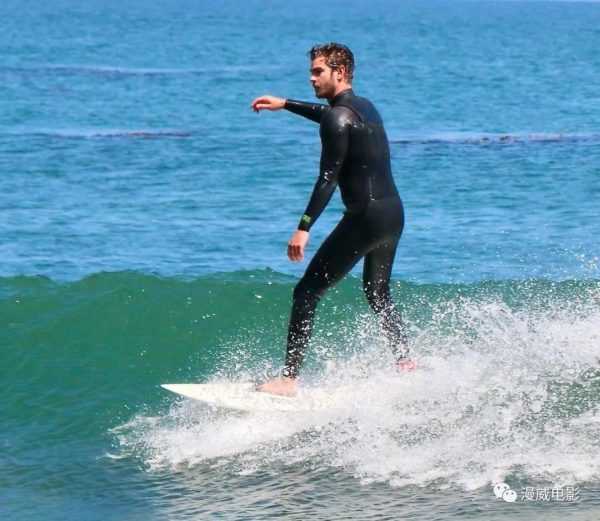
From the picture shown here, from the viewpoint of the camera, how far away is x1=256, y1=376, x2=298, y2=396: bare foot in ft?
24.4

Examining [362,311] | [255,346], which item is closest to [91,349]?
[255,346]

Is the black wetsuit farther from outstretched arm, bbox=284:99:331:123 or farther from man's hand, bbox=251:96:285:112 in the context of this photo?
man's hand, bbox=251:96:285:112

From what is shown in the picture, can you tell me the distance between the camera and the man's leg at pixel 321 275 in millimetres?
7359

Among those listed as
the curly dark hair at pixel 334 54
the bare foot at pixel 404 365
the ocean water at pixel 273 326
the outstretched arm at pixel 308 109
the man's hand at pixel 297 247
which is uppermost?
the curly dark hair at pixel 334 54

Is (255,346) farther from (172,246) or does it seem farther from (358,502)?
(172,246)

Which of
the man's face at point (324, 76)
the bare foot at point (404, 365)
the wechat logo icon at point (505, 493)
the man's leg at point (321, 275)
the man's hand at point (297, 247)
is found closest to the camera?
the wechat logo icon at point (505, 493)

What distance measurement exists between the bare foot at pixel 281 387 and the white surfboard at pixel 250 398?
21 millimetres

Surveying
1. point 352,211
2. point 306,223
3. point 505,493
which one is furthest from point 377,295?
point 505,493

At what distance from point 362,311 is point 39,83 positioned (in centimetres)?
2884

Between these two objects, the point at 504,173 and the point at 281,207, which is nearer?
the point at 281,207

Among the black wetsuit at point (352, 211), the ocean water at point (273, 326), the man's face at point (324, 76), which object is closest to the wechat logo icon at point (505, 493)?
the ocean water at point (273, 326)

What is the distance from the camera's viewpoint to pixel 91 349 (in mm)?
9430

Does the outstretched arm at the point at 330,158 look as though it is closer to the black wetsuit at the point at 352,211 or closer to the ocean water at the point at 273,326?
the black wetsuit at the point at 352,211

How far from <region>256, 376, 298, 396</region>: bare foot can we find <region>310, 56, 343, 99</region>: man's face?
155cm
